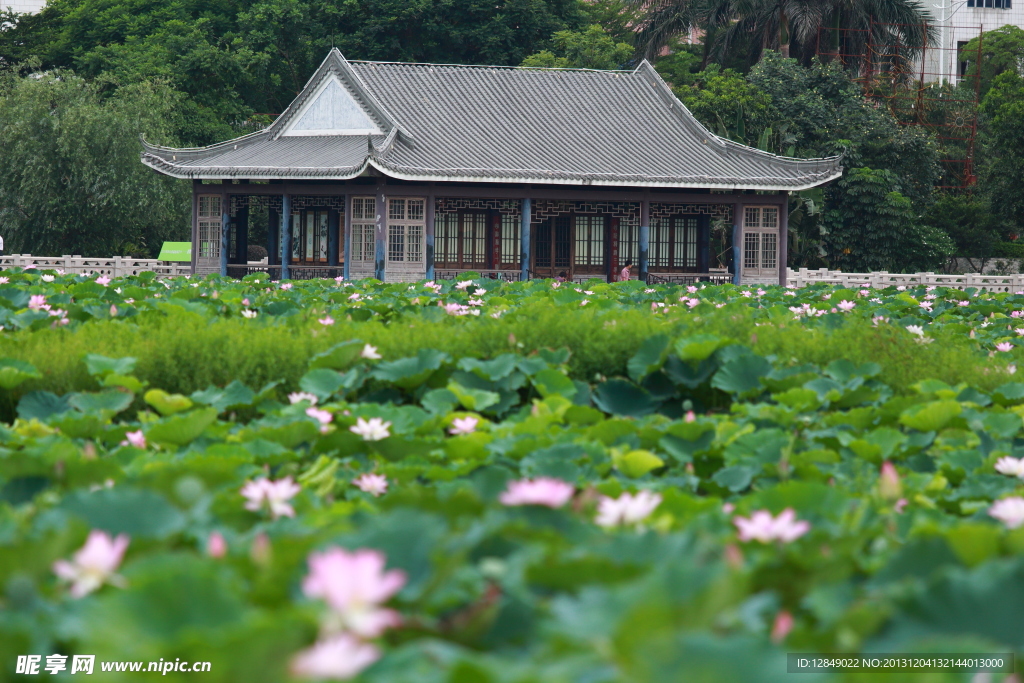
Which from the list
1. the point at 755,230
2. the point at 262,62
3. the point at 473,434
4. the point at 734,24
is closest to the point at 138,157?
Answer: the point at 262,62

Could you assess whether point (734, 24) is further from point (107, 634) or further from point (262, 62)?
point (107, 634)

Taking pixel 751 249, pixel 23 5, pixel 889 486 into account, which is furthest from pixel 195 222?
pixel 23 5

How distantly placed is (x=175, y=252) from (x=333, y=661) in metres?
26.0

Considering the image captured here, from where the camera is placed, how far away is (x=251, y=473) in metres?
2.98

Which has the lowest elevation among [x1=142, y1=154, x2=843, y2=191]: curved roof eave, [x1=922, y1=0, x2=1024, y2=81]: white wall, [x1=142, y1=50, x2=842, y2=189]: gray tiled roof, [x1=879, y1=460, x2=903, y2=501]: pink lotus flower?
[x1=879, y1=460, x2=903, y2=501]: pink lotus flower

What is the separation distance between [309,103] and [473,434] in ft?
63.0

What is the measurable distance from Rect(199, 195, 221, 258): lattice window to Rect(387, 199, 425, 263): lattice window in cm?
380

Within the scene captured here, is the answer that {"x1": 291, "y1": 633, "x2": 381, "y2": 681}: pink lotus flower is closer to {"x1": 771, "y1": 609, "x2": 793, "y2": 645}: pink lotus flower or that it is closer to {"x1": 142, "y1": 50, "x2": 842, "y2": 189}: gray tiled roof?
{"x1": 771, "y1": 609, "x2": 793, "y2": 645}: pink lotus flower

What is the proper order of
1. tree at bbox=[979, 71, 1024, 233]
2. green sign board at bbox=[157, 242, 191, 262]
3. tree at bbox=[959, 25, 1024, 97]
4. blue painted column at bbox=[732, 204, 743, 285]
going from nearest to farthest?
blue painted column at bbox=[732, 204, 743, 285] < tree at bbox=[979, 71, 1024, 233] < green sign board at bbox=[157, 242, 191, 262] < tree at bbox=[959, 25, 1024, 97]

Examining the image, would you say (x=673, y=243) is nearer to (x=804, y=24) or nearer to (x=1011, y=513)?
(x=804, y=24)

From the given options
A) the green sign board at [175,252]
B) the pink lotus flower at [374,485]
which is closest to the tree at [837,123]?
the green sign board at [175,252]

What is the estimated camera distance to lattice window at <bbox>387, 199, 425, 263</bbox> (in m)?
19.6

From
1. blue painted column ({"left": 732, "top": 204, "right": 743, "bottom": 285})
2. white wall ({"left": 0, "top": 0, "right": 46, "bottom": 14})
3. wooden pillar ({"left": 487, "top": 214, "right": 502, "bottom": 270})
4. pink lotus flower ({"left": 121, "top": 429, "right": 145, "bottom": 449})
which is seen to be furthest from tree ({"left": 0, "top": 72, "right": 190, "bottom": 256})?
pink lotus flower ({"left": 121, "top": 429, "right": 145, "bottom": 449})

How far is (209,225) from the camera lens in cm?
2141
